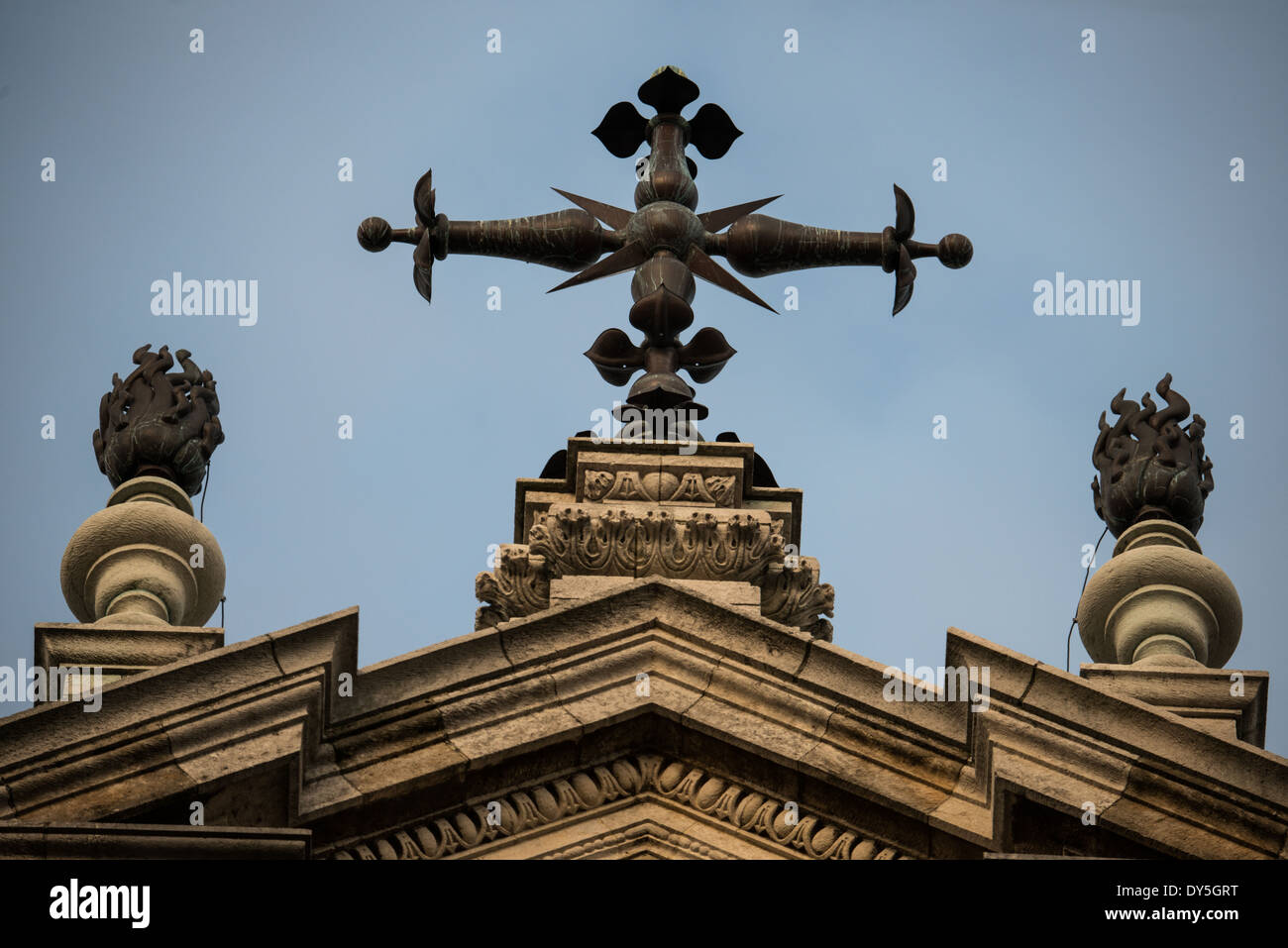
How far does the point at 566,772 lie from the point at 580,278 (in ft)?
17.6

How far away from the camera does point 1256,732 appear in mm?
19016

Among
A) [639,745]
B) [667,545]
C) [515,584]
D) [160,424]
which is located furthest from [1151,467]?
[160,424]

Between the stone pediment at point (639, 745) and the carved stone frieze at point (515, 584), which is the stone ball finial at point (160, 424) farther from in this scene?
the stone pediment at point (639, 745)

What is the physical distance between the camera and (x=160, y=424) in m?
21.1

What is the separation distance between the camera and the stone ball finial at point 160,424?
2100 centimetres

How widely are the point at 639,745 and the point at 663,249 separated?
17.1 ft

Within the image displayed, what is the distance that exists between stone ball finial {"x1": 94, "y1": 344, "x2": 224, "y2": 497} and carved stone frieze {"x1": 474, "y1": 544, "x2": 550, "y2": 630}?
2663mm

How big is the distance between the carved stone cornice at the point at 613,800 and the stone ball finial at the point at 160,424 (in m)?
4.93

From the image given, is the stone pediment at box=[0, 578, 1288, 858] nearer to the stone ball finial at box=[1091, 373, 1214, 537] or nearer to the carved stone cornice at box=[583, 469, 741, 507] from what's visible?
the carved stone cornice at box=[583, 469, 741, 507]

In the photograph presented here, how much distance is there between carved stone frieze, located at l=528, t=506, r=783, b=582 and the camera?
1895 cm

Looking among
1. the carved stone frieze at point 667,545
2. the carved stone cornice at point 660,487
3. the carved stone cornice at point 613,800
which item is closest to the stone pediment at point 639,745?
the carved stone cornice at point 613,800
